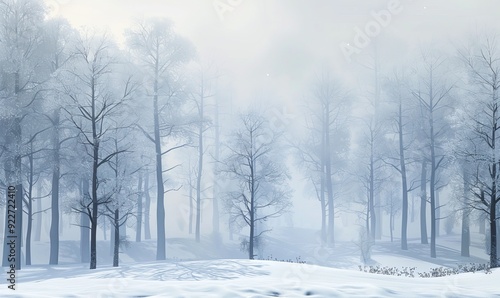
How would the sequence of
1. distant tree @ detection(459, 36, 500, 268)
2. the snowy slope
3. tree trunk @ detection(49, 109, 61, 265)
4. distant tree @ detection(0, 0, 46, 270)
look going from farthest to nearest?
1. tree trunk @ detection(49, 109, 61, 265)
2. distant tree @ detection(0, 0, 46, 270)
3. distant tree @ detection(459, 36, 500, 268)
4. the snowy slope

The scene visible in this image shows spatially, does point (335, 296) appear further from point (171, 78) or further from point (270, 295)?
point (171, 78)

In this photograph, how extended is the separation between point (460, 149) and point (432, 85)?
29.2 feet

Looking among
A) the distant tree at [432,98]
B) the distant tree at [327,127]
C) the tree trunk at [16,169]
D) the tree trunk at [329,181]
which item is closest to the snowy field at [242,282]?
the tree trunk at [16,169]

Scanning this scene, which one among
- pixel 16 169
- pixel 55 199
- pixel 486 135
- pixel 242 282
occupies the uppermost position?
pixel 486 135

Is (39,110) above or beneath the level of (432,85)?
beneath

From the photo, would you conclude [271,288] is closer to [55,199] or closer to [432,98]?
[55,199]

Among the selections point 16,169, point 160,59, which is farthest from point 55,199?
point 160,59

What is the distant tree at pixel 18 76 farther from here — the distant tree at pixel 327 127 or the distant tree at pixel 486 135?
the distant tree at pixel 327 127

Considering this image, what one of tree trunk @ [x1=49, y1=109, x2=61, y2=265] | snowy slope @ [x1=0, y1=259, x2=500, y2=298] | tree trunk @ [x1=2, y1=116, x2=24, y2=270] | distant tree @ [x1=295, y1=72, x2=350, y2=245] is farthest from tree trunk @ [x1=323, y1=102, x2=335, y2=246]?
snowy slope @ [x1=0, y1=259, x2=500, y2=298]

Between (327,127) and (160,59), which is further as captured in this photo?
(327,127)

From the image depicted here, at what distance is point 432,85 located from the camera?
26.3 m

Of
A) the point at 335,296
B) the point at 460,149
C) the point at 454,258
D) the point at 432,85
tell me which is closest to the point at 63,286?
the point at 335,296

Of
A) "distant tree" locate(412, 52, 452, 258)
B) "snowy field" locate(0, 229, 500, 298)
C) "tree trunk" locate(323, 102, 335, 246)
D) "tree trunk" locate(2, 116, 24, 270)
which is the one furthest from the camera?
"tree trunk" locate(323, 102, 335, 246)

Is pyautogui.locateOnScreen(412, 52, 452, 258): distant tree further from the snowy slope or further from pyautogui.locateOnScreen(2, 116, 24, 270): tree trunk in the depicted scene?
pyautogui.locateOnScreen(2, 116, 24, 270): tree trunk
